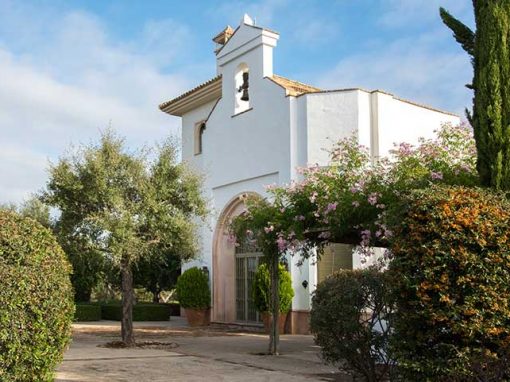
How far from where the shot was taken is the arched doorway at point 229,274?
66.4ft

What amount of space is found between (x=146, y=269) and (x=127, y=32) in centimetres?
2030

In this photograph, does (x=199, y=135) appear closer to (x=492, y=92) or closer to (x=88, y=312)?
(x=88, y=312)

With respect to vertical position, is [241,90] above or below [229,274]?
above

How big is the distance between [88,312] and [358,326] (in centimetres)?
1686

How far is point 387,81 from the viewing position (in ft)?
59.6

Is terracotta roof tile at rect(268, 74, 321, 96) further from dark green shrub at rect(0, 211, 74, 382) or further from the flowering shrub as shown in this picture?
dark green shrub at rect(0, 211, 74, 382)

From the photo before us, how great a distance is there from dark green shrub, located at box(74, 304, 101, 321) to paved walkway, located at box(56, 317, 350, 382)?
5779 mm

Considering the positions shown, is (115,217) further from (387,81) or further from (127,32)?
(387,81)

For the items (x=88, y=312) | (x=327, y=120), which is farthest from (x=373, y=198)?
(x=88, y=312)

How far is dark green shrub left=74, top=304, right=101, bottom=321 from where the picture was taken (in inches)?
884

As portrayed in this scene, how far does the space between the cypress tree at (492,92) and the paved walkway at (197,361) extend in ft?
13.8

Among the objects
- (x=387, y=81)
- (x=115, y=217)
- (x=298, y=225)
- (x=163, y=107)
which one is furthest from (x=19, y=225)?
(x=163, y=107)

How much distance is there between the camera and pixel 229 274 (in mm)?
20766

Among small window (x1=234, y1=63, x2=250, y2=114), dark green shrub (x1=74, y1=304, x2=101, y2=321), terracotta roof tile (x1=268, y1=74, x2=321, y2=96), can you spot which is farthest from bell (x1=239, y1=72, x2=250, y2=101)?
dark green shrub (x1=74, y1=304, x2=101, y2=321)
